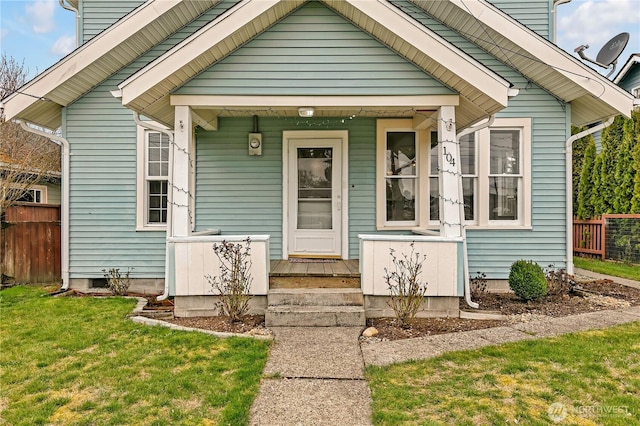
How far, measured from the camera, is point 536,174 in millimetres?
6289

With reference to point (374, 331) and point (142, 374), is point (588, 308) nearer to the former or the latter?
point (374, 331)

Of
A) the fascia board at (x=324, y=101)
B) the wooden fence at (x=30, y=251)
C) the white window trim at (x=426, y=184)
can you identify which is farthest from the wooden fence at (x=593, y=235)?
the wooden fence at (x=30, y=251)

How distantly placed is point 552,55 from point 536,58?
0.21 m

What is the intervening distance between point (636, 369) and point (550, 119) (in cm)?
442

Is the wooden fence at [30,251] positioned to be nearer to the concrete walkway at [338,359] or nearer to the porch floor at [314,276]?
the porch floor at [314,276]

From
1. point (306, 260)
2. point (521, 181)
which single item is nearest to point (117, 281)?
point (306, 260)

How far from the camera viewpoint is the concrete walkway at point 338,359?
8.36 ft

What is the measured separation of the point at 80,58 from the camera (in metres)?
5.57

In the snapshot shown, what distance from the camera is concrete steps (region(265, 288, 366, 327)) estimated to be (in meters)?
4.35

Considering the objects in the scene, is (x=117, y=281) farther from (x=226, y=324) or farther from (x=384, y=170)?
(x=384, y=170)

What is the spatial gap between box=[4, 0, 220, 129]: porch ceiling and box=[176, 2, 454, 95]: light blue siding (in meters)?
2.18

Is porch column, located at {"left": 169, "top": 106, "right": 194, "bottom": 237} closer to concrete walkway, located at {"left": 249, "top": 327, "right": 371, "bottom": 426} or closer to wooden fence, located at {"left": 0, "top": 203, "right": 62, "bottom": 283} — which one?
concrete walkway, located at {"left": 249, "top": 327, "right": 371, "bottom": 426}

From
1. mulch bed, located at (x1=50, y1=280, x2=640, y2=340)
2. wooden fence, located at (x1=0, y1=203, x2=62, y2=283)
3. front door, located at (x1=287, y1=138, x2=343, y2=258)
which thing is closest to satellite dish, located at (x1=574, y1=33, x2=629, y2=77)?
mulch bed, located at (x1=50, y1=280, x2=640, y2=340)

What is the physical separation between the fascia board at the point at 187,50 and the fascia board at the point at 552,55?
11.6ft
